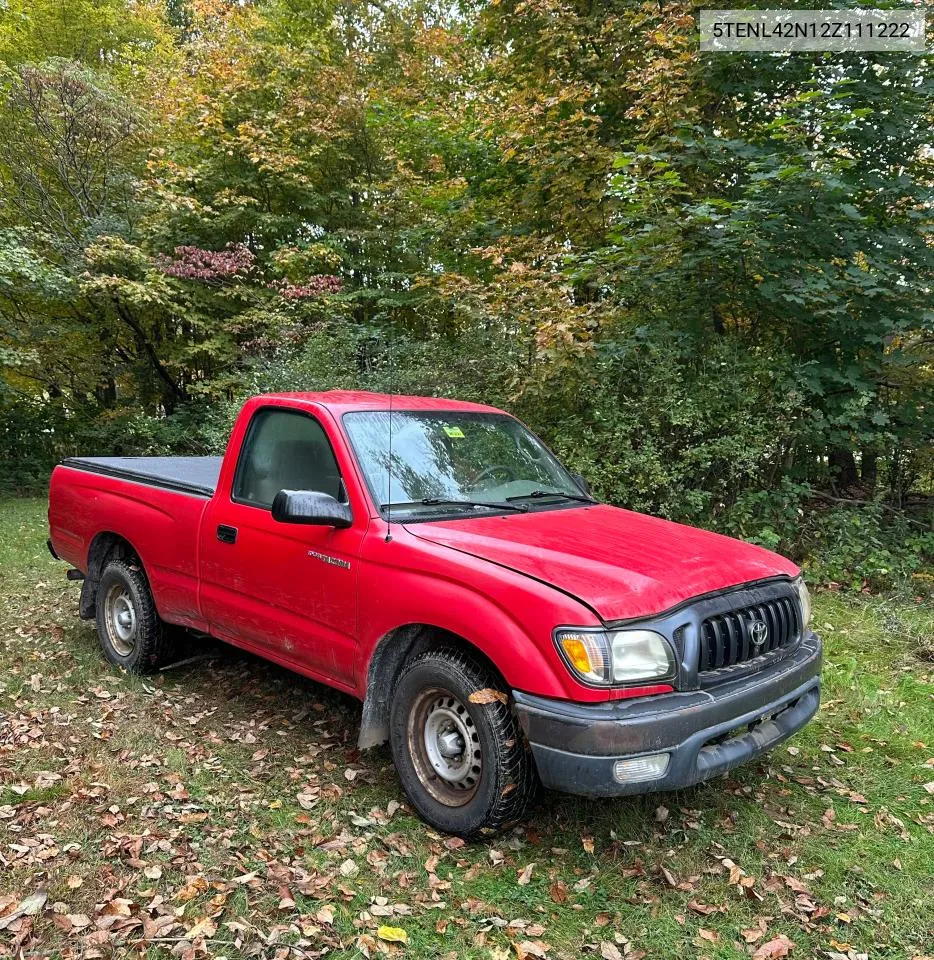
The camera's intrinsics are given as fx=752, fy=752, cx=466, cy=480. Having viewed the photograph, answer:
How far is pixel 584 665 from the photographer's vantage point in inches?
111

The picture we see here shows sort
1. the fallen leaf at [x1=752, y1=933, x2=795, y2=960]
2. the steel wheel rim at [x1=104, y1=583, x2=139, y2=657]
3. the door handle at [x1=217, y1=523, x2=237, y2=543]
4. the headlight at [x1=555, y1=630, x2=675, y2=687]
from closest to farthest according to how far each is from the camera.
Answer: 1. the fallen leaf at [x1=752, y1=933, x2=795, y2=960]
2. the headlight at [x1=555, y1=630, x2=675, y2=687]
3. the door handle at [x1=217, y1=523, x2=237, y2=543]
4. the steel wheel rim at [x1=104, y1=583, x2=139, y2=657]

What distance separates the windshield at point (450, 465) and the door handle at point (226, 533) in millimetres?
975

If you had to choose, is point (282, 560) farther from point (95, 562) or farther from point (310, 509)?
point (95, 562)

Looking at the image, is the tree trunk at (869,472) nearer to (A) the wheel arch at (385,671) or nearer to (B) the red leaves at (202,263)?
(A) the wheel arch at (385,671)

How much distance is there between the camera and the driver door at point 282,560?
3.71 meters

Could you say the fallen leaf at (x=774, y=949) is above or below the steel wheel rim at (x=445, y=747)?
below

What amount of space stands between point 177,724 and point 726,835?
3.14 metres

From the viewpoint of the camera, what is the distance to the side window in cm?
403

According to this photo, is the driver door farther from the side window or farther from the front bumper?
the front bumper

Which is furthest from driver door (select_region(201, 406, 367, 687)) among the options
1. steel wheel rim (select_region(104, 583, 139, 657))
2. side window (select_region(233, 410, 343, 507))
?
steel wheel rim (select_region(104, 583, 139, 657))

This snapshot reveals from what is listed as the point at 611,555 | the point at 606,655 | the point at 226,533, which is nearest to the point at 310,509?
the point at 226,533

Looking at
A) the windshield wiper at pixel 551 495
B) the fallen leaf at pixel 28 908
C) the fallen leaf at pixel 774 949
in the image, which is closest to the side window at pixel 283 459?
the windshield wiper at pixel 551 495

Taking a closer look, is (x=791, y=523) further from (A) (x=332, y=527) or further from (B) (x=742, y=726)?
(A) (x=332, y=527)

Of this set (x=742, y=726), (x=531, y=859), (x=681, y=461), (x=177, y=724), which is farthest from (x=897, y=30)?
(x=177, y=724)
